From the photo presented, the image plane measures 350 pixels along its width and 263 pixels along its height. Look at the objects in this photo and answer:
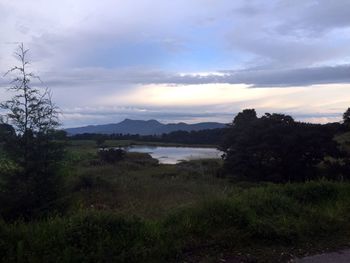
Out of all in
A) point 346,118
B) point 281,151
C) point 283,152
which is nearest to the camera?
point 283,152

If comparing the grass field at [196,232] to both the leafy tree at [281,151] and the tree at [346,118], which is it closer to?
the leafy tree at [281,151]

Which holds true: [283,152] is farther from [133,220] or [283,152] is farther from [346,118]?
[133,220]

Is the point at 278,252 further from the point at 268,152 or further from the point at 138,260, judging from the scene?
the point at 268,152

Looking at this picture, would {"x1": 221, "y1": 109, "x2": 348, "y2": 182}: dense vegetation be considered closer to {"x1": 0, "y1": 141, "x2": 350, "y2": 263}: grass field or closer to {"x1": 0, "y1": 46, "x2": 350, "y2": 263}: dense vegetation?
{"x1": 0, "y1": 46, "x2": 350, "y2": 263}: dense vegetation

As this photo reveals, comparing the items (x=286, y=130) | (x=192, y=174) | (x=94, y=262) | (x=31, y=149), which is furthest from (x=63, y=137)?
(x=286, y=130)

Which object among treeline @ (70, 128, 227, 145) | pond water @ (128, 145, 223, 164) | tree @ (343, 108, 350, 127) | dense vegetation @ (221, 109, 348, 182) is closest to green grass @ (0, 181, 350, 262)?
dense vegetation @ (221, 109, 348, 182)

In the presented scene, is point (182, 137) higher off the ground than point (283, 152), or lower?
higher

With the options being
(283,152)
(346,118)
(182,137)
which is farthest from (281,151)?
(182,137)

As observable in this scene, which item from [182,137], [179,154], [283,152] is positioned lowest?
[179,154]

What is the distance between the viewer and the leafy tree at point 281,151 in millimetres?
30422

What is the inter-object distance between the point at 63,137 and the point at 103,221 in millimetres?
2847

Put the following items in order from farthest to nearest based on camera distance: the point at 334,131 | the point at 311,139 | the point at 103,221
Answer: the point at 334,131, the point at 311,139, the point at 103,221

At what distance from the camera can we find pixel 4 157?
8711mm

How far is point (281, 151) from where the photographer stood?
31.0 m
